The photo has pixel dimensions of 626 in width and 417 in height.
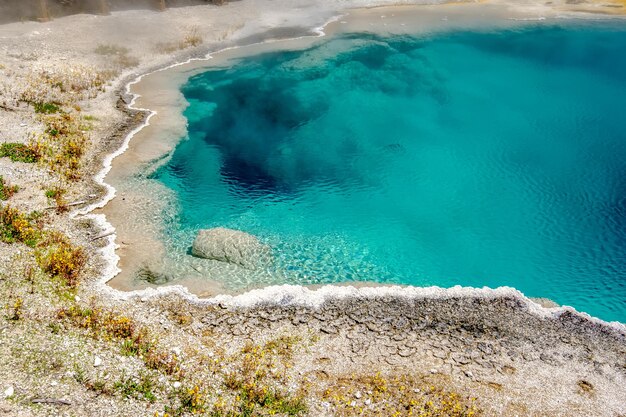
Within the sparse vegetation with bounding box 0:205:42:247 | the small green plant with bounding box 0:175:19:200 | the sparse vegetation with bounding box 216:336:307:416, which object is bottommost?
the sparse vegetation with bounding box 216:336:307:416

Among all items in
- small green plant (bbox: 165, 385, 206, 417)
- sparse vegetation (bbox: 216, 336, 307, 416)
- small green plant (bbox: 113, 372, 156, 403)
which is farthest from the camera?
sparse vegetation (bbox: 216, 336, 307, 416)

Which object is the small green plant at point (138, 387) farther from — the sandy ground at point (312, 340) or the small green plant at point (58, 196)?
the small green plant at point (58, 196)

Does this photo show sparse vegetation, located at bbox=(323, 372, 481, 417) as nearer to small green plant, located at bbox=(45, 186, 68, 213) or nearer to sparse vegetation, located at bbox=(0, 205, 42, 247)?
sparse vegetation, located at bbox=(0, 205, 42, 247)

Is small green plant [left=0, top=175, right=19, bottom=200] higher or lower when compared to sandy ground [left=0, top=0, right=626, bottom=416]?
higher

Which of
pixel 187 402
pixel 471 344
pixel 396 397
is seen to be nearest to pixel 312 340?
pixel 396 397

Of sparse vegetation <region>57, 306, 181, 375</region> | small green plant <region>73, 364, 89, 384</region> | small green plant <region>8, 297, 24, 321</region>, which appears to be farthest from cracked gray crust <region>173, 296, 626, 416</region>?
small green plant <region>8, 297, 24, 321</region>

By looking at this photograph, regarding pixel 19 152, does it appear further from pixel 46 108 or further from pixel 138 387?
pixel 138 387

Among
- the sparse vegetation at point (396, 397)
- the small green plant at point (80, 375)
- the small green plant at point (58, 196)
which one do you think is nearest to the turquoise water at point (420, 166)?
the small green plant at point (58, 196)
